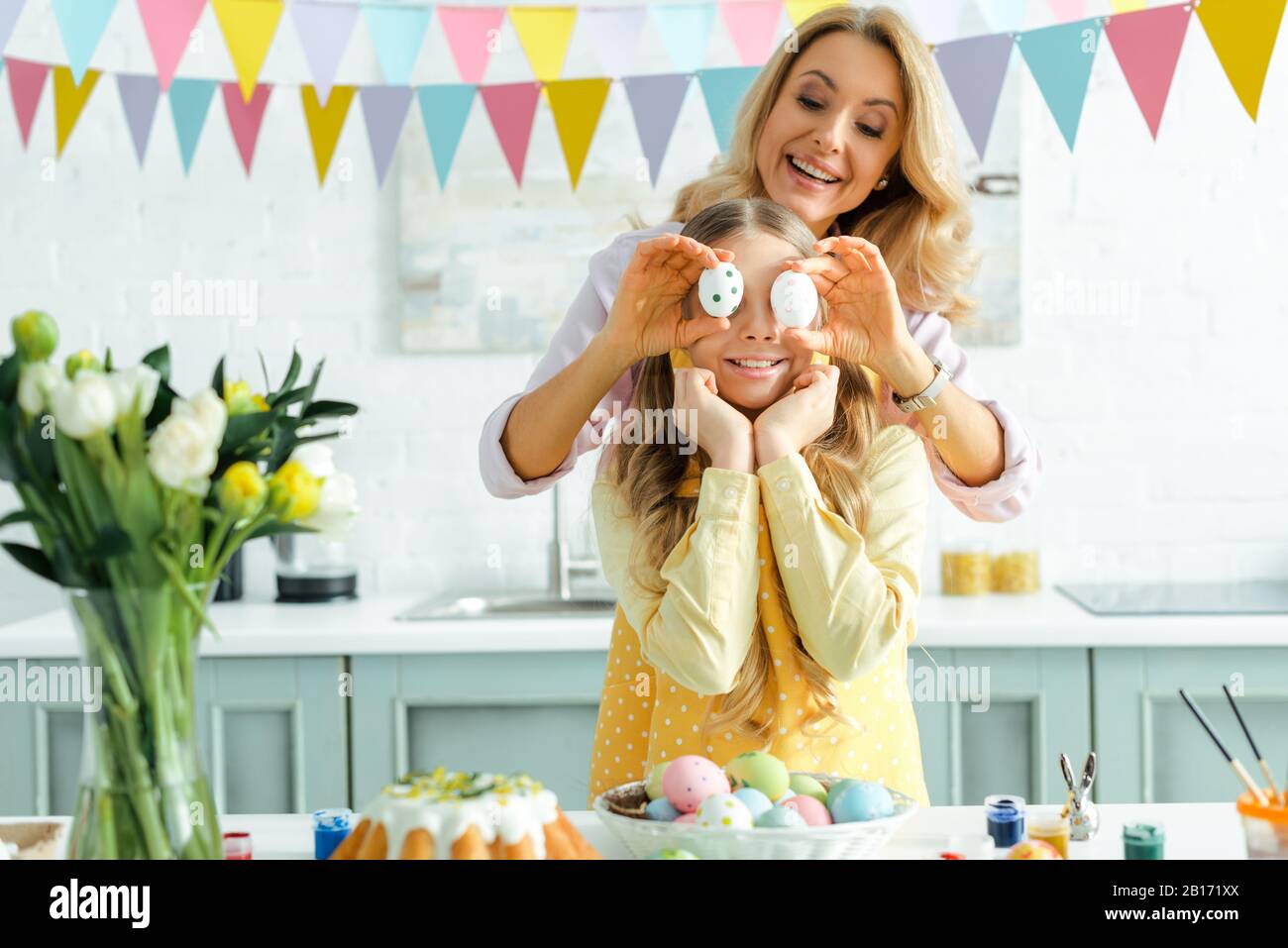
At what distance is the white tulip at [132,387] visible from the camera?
2.57ft

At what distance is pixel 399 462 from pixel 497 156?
2.27ft

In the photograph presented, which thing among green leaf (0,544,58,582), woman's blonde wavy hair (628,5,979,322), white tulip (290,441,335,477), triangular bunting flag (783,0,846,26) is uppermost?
triangular bunting flag (783,0,846,26)

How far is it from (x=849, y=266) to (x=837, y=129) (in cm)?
23

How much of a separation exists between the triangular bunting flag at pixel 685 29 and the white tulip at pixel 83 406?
70.4 inches

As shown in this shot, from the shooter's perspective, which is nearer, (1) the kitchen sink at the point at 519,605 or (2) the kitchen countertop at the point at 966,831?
(2) the kitchen countertop at the point at 966,831

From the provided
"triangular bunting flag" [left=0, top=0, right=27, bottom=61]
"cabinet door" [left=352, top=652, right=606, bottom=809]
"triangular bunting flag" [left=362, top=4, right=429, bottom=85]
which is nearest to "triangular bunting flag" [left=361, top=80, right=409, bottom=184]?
"triangular bunting flag" [left=362, top=4, right=429, bottom=85]

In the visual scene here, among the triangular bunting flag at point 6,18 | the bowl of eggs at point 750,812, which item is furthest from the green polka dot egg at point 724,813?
the triangular bunting flag at point 6,18

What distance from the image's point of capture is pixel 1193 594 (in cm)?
252

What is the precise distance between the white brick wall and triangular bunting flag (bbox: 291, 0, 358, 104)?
1.04 ft

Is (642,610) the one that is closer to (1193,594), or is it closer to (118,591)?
(118,591)

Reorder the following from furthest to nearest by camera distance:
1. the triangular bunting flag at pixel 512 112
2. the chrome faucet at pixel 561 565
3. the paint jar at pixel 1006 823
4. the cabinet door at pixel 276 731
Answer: the chrome faucet at pixel 561 565 < the triangular bunting flag at pixel 512 112 < the cabinet door at pixel 276 731 < the paint jar at pixel 1006 823

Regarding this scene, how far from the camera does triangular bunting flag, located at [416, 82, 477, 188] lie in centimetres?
252

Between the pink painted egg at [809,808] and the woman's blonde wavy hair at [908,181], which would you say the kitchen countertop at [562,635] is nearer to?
the woman's blonde wavy hair at [908,181]

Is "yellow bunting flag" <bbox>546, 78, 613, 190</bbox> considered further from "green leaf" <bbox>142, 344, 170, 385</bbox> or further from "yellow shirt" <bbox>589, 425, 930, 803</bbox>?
"green leaf" <bbox>142, 344, 170, 385</bbox>
